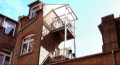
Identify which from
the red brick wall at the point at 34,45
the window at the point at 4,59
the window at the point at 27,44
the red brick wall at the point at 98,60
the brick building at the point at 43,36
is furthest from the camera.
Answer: the window at the point at 4,59

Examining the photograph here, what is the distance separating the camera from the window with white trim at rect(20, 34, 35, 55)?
64.9 ft

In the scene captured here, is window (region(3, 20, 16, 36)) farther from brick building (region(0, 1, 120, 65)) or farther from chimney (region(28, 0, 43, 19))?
chimney (region(28, 0, 43, 19))

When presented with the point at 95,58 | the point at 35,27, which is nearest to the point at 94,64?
the point at 95,58

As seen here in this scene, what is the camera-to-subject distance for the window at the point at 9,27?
22983 millimetres

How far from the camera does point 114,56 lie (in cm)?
1389

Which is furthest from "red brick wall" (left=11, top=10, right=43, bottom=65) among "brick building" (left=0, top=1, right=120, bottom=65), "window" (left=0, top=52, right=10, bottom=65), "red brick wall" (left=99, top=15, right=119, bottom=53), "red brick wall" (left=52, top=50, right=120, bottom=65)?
"red brick wall" (left=99, top=15, right=119, bottom=53)

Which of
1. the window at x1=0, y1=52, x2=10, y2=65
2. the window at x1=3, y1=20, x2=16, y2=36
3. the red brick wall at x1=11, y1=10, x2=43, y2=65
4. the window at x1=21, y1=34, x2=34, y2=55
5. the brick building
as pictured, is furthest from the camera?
the window at x1=3, y1=20, x2=16, y2=36

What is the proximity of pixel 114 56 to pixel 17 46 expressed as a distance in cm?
1050

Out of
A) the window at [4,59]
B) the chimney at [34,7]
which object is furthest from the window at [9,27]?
the window at [4,59]

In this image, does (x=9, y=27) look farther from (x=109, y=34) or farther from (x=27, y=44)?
(x=109, y=34)

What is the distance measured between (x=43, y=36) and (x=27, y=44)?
2.02 metres

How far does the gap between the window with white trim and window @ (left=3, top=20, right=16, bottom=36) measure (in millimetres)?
3154

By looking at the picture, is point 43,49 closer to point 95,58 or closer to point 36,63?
point 36,63

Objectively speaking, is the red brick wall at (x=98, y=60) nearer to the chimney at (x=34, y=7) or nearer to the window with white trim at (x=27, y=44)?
the window with white trim at (x=27, y=44)
